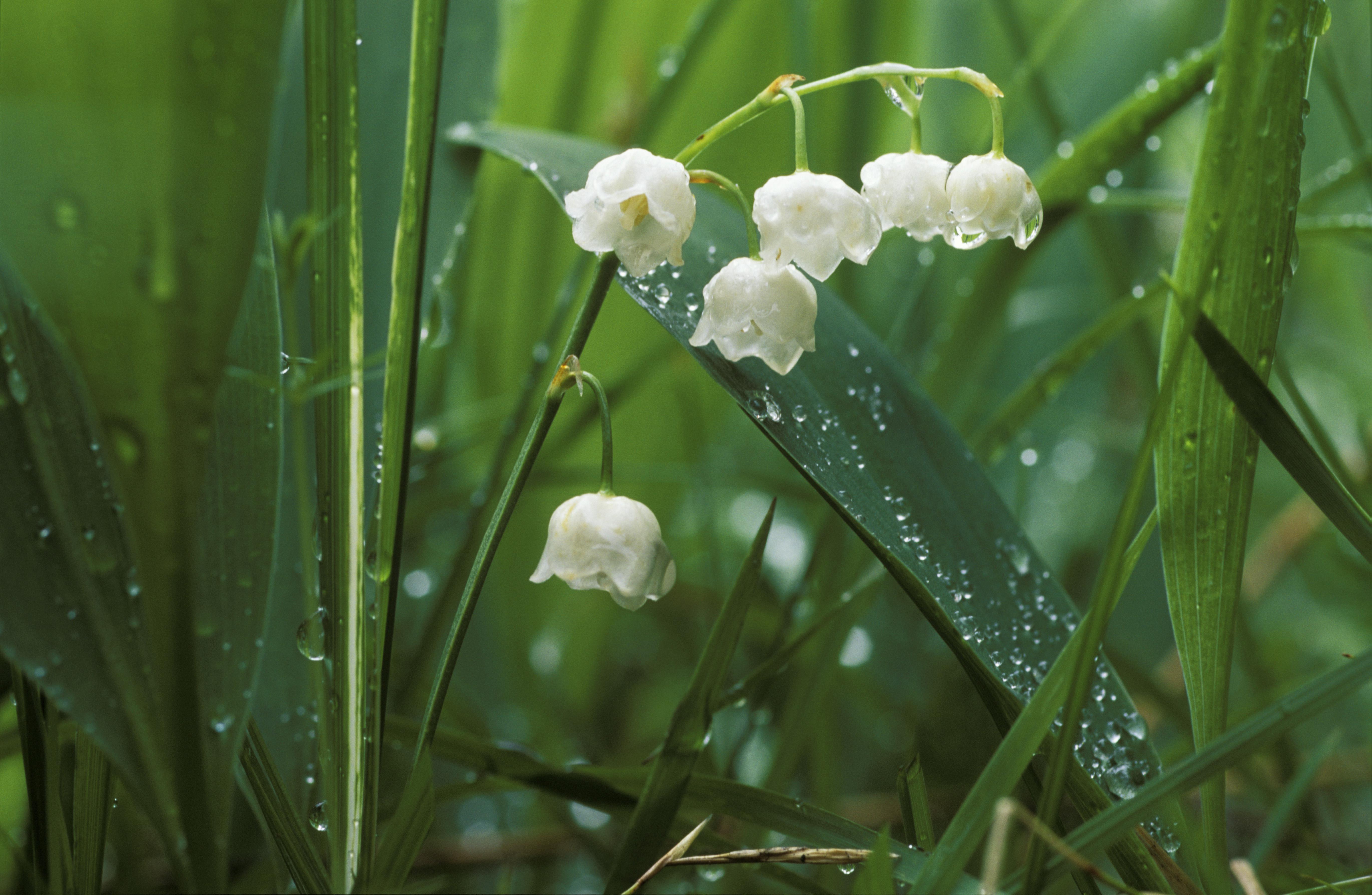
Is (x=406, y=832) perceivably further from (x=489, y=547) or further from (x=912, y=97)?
(x=912, y=97)

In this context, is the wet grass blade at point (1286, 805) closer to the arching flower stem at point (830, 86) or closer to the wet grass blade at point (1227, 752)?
the wet grass blade at point (1227, 752)

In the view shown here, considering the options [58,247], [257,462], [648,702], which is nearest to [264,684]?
[257,462]

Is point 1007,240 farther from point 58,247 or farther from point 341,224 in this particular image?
point 58,247

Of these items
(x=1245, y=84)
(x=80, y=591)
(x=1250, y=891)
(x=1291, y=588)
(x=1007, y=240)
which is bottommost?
(x=1250, y=891)

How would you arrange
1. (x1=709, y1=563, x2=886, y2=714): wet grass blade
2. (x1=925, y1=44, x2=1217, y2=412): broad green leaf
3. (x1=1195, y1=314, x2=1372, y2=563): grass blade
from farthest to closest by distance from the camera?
(x1=925, y1=44, x2=1217, y2=412): broad green leaf
(x1=709, y1=563, x2=886, y2=714): wet grass blade
(x1=1195, y1=314, x2=1372, y2=563): grass blade

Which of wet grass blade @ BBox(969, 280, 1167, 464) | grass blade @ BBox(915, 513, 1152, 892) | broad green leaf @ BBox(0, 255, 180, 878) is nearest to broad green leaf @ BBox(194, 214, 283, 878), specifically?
broad green leaf @ BBox(0, 255, 180, 878)

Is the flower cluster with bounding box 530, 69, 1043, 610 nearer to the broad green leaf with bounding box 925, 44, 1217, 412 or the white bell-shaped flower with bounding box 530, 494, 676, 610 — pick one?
the white bell-shaped flower with bounding box 530, 494, 676, 610

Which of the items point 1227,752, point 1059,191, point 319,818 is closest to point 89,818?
point 319,818
